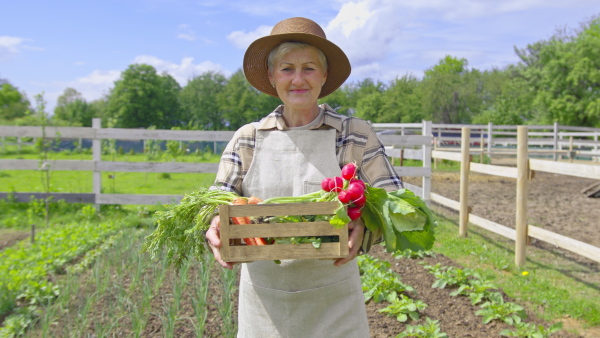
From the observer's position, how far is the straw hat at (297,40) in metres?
1.91

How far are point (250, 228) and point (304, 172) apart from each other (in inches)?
16.7

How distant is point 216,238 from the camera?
1644 millimetres

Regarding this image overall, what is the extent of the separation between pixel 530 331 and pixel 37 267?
3.78m

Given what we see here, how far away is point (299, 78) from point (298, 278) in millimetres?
782

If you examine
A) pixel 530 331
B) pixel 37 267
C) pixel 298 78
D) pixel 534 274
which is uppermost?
pixel 298 78

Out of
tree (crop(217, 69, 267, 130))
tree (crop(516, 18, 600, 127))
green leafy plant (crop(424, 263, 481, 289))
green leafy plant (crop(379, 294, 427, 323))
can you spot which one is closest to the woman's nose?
green leafy plant (crop(379, 294, 427, 323))

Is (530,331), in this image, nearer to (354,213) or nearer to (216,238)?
(354,213)

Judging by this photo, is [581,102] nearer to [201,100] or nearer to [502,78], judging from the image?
[502,78]

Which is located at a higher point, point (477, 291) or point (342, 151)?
point (342, 151)

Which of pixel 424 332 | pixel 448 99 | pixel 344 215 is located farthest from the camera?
pixel 448 99

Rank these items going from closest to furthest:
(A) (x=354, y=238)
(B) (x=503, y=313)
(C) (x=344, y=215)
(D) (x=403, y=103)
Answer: (C) (x=344, y=215), (A) (x=354, y=238), (B) (x=503, y=313), (D) (x=403, y=103)

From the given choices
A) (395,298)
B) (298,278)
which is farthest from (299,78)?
(395,298)

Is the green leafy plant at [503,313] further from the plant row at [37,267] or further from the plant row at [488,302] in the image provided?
the plant row at [37,267]

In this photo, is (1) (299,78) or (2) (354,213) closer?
(2) (354,213)
